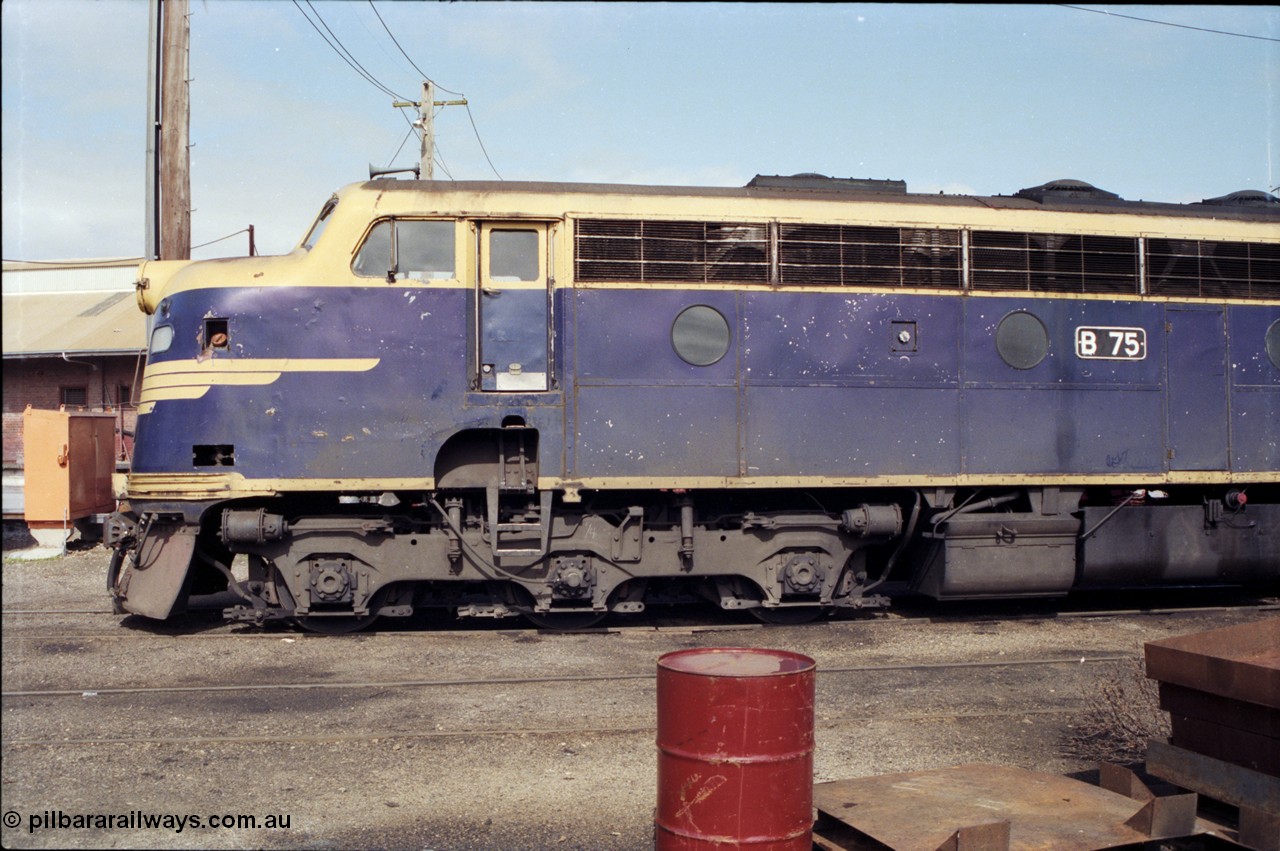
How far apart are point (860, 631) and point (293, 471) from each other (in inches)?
222

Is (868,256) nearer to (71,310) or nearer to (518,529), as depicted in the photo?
(518,529)

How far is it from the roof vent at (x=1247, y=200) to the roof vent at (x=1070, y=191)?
171 cm

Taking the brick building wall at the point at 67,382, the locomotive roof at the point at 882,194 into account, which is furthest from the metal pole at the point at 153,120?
the brick building wall at the point at 67,382

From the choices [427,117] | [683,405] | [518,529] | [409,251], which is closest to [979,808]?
[683,405]

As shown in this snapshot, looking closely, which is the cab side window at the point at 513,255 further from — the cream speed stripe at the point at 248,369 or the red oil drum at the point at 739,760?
the red oil drum at the point at 739,760

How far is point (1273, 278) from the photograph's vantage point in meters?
11.5

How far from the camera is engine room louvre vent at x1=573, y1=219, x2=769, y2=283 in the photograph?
9.93 metres

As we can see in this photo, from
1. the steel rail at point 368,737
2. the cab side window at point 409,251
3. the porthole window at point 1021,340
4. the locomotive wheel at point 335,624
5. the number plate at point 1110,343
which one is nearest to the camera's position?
the steel rail at point 368,737

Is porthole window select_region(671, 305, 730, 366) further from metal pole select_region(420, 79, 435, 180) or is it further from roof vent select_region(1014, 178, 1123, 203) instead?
metal pole select_region(420, 79, 435, 180)

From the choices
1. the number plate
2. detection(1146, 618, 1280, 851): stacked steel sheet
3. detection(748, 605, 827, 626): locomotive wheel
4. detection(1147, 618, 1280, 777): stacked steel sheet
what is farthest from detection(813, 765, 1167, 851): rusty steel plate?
the number plate

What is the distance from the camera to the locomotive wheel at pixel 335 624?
10203 millimetres

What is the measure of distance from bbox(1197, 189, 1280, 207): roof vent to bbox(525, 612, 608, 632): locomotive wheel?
8.60 metres

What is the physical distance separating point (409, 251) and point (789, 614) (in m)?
5.20

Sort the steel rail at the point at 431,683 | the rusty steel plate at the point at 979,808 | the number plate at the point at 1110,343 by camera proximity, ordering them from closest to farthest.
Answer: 1. the rusty steel plate at the point at 979,808
2. the steel rail at the point at 431,683
3. the number plate at the point at 1110,343
